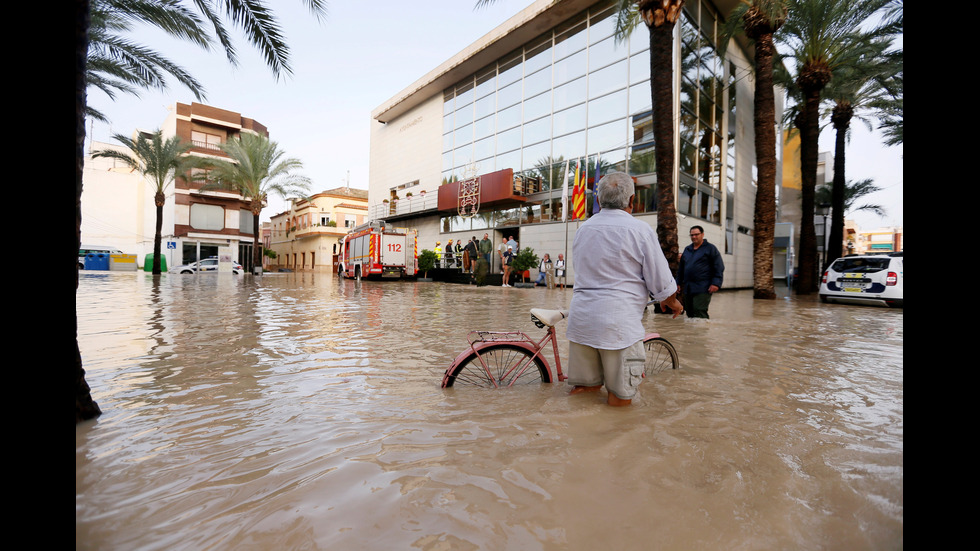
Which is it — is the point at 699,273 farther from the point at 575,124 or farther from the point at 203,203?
the point at 203,203

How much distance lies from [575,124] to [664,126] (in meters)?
11.8

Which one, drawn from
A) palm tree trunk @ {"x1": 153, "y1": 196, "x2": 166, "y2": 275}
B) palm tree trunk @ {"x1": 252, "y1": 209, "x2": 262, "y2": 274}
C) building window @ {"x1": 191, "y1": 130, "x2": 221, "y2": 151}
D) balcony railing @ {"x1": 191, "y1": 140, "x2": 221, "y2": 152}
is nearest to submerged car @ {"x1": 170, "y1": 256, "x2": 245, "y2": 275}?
palm tree trunk @ {"x1": 252, "y1": 209, "x2": 262, "y2": 274}

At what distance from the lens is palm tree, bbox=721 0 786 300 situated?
14.4 m

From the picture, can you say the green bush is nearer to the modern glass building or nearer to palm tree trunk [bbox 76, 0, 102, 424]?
the modern glass building

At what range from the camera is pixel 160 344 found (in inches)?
206

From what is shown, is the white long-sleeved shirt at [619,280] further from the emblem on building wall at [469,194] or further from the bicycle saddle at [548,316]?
the emblem on building wall at [469,194]

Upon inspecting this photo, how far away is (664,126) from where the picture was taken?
959 cm

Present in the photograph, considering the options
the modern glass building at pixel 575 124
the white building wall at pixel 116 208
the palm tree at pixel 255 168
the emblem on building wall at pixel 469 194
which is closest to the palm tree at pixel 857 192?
the modern glass building at pixel 575 124

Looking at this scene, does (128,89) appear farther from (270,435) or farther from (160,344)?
(270,435)

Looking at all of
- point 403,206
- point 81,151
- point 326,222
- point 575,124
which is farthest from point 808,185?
point 326,222
